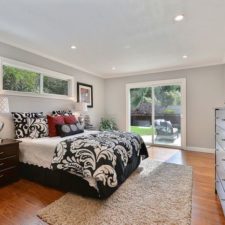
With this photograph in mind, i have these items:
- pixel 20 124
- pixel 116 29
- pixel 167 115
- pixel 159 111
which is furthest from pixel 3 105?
pixel 167 115

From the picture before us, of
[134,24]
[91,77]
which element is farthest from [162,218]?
[91,77]

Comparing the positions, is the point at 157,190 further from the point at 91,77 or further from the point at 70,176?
the point at 91,77

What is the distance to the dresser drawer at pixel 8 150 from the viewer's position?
2.59 m

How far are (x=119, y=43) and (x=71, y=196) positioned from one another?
2.78 m

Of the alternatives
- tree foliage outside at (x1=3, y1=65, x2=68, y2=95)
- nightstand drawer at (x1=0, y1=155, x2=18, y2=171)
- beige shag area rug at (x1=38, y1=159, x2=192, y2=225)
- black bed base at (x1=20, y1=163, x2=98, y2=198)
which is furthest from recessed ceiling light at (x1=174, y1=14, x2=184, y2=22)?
nightstand drawer at (x1=0, y1=155, x2=18, y2=171)

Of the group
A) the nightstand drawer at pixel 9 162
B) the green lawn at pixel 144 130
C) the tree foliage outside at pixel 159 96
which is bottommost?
the nightstand drawer at pixel 9 162

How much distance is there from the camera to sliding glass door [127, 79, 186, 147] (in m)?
5.11

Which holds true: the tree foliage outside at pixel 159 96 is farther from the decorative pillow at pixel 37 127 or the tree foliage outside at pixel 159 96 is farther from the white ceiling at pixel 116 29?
the decorative pillow at pixel 37 127

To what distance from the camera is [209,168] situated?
11.2ft

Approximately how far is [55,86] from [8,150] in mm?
2082

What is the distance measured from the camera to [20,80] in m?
3.54

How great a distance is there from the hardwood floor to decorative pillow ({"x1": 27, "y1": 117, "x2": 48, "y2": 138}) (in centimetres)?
81

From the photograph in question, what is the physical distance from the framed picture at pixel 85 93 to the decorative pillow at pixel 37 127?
71.3 inches

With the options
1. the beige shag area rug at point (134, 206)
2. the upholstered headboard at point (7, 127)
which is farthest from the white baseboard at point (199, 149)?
the upholstered headboard at point (7, 127)
